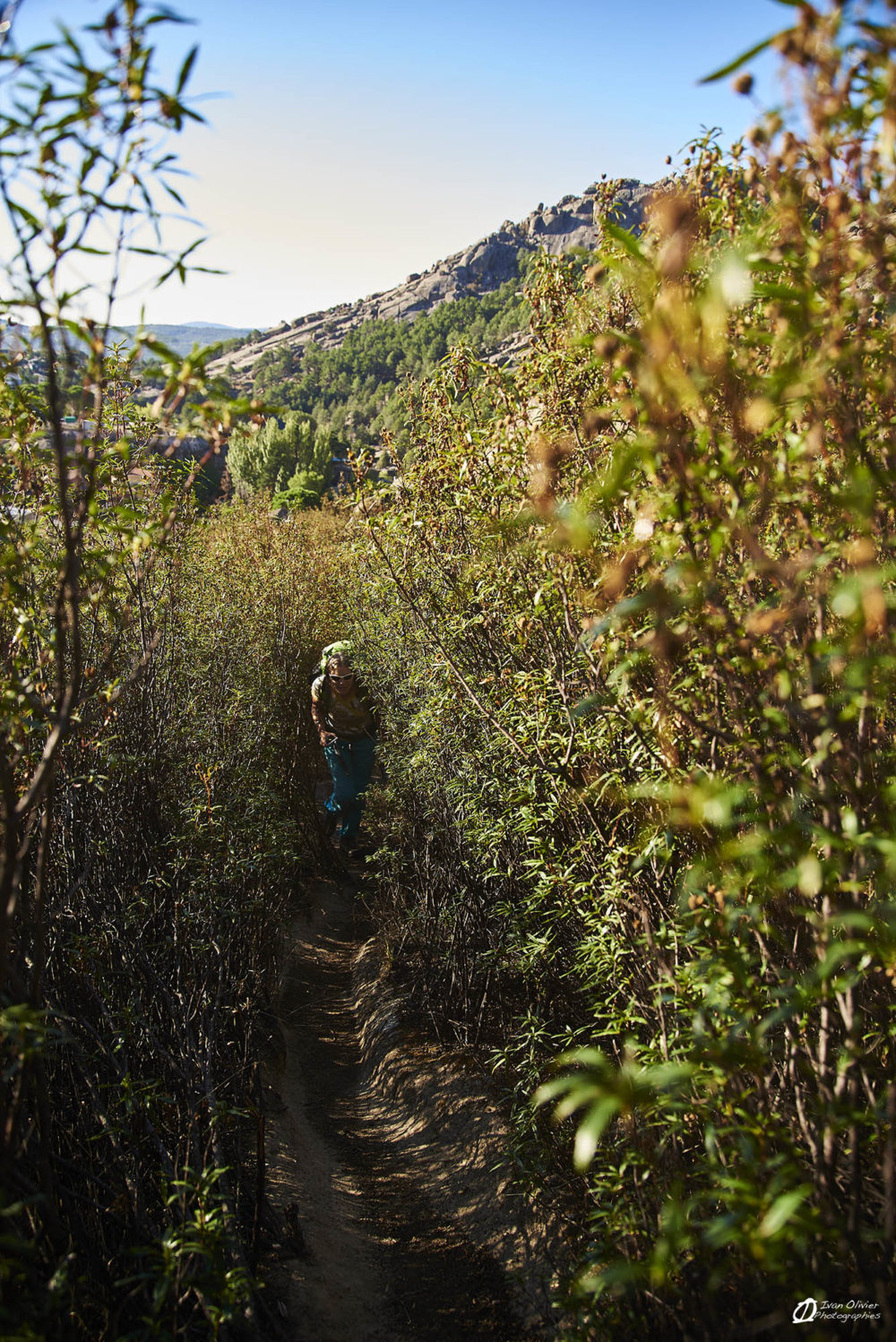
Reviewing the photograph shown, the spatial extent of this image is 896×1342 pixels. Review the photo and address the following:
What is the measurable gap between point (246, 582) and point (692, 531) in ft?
21.6

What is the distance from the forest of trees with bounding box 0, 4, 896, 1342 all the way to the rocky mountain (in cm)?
10515

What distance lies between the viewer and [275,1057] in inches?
Answer: 142

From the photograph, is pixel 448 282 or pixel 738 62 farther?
pixel 448 282

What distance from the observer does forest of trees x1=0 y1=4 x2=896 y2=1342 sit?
1085mm

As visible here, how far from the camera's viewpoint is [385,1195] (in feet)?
9.96

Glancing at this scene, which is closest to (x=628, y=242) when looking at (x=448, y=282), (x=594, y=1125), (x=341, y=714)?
(x=594, y=1125)

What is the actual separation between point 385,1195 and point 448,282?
11992cm

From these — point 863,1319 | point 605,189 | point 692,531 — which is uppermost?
point 605,189

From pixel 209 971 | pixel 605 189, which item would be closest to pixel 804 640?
pixel 605 189

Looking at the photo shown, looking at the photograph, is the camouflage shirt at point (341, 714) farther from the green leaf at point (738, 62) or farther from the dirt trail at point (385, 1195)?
the green leaf at point (738, 62)

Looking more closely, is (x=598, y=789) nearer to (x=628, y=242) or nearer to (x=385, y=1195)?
(x=628, y=242)

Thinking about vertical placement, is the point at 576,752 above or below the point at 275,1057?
above

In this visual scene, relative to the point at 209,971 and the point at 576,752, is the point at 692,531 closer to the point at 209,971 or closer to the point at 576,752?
the point at 576,752

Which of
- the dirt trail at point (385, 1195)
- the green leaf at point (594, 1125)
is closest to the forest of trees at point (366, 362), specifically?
the dirt trail at point (385, 1195)
